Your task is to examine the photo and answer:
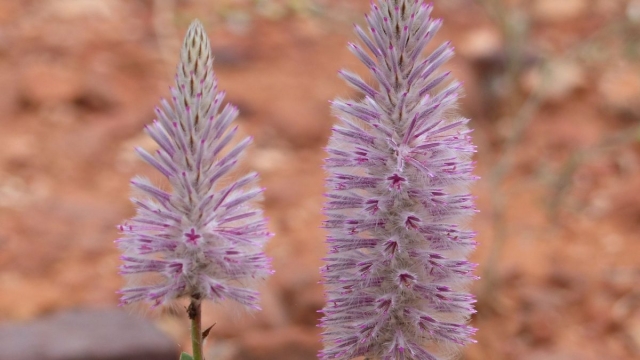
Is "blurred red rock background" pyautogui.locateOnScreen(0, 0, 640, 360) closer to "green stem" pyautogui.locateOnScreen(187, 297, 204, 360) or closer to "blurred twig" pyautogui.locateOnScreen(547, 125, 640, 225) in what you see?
"blurred twig" pyautogui.locateOnScreen(547, 125, 640, 225)

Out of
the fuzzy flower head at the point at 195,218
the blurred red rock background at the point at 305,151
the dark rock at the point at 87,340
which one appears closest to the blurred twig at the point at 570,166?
the blurred red rock background at the point at 305,151

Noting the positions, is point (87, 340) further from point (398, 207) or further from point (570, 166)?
point (398, 207)

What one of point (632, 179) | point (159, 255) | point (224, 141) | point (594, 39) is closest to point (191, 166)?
point (224, 141)

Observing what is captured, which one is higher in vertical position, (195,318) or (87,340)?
(195,318)

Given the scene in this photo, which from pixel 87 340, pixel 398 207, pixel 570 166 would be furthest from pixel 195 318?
pixel 570 166

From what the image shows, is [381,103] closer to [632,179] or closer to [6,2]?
[632,179]

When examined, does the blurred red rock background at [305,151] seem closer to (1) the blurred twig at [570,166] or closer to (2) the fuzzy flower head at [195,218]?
(1) the blurred twig at [570,166]

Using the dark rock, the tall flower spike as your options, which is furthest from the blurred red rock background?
the tall flower spike
